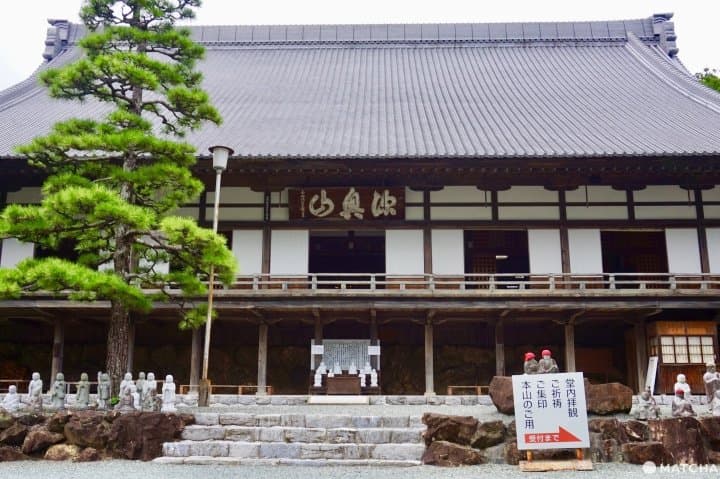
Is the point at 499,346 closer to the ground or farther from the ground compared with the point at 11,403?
farther from the ground

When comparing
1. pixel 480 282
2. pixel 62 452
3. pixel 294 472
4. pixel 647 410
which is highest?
pixel 480 282

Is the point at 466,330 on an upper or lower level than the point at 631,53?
lower

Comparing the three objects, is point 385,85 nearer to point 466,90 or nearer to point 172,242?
point 466,90

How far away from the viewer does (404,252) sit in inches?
653

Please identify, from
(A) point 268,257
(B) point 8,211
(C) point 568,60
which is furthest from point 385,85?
(B) point 8,211

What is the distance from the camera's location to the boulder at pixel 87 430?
9844 millimetres

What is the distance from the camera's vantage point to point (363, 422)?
10094 mm

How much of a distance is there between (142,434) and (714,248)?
45.3 ft

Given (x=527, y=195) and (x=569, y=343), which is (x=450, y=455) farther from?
(x=527, y=195)

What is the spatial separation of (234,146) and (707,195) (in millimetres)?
11821

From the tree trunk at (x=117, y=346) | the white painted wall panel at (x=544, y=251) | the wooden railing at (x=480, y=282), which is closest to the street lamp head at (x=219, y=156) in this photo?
the tree trunk at (x=117, y=346)

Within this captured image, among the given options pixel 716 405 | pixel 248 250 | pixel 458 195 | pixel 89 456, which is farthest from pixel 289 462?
pixel 458 195

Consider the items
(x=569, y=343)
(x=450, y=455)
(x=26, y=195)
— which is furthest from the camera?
(x=26, y=195)

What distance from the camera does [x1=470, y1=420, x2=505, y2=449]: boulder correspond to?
942 cm
